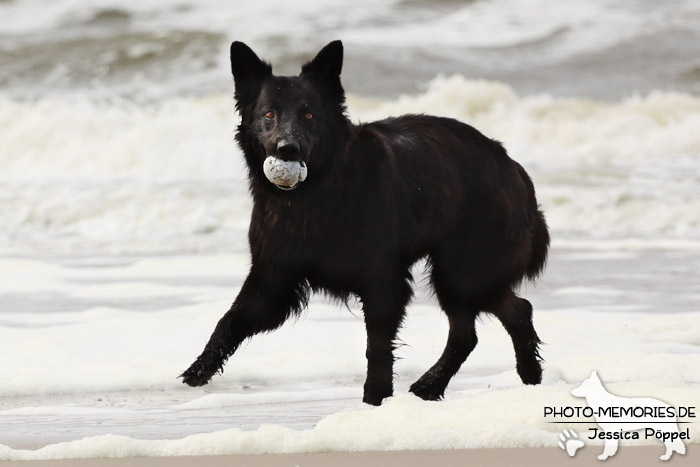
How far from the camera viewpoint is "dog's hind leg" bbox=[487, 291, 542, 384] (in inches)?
220

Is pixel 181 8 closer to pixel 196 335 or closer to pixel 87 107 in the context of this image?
pixel 87 107

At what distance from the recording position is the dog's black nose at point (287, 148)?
4504 mm

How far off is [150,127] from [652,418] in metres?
16.2

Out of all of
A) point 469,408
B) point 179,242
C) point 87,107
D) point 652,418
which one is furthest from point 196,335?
point 87,107

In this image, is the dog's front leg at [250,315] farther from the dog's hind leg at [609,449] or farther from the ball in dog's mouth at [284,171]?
the dog's hind leg at [609,449]

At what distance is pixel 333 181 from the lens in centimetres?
482

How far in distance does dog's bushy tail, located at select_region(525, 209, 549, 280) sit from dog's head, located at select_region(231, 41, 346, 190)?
55.9 inches

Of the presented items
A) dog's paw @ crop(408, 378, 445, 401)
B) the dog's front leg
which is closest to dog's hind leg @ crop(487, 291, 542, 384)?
dog's paw @ crop(408, 378, 445, 401)

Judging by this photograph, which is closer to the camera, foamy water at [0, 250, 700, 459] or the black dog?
foamy water at [0, 250, 700, 459]

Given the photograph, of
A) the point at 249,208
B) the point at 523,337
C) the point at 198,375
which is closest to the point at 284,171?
the point at 198,375

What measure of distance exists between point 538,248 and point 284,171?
1.80 metres

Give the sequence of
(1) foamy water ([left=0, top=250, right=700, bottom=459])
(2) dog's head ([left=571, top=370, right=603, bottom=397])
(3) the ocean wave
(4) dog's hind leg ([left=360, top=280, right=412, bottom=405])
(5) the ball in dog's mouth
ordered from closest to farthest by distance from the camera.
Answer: (1) foamy water ([left=0, top=250, right=700, bottom=459]) → (2) dog's head ([left=571, top=370, right=603, bottom=397]) → (5) the ball in dog's mouth → (4) dog's hind leg ([left=360, top=280, right=412, bottom=405]) → (3) the ocean wave

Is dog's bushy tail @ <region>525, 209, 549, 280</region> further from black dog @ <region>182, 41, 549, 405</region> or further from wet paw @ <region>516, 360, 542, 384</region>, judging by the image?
black dog @ <region>182, 41, 549, 405</region>

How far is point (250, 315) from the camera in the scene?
4953mm
